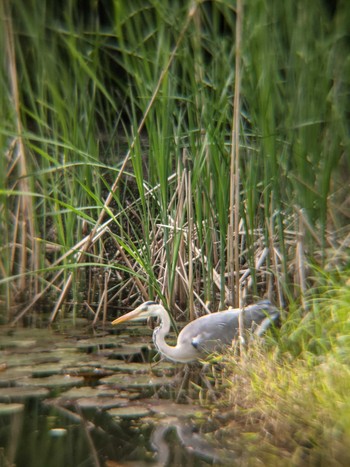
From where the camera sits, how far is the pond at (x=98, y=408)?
295 centimetres

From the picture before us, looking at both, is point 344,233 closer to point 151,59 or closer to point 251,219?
point 251,219

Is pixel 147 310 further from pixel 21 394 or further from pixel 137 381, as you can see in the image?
pixel 21 394

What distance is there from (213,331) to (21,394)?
98cm

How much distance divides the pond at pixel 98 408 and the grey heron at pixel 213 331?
105 millimetres

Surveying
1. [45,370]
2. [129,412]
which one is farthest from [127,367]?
[129,412]

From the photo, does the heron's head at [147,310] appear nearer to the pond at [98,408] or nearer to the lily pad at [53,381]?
the pond at [98,408]

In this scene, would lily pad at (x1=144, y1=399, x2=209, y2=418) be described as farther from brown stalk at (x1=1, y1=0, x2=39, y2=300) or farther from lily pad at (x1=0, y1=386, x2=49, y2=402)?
brown stalk at (x1=1, y1=0, x2=39, y2=300)

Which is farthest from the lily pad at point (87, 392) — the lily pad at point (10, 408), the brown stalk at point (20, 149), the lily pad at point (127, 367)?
the brown stalk at point (20, 149)

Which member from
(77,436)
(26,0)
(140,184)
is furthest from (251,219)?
(26,0)

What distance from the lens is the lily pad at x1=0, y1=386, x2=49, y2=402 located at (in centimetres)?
358

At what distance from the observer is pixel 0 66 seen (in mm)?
4848

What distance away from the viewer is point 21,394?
360cm

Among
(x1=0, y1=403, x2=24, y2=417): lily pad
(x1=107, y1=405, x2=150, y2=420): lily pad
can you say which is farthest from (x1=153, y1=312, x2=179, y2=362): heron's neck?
(x1=0, y1=403, x2=24, y2=417): lily pad

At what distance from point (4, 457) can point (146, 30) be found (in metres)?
2.63
